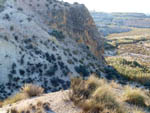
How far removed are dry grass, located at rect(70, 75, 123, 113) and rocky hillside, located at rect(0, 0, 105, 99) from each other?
784 centimetres

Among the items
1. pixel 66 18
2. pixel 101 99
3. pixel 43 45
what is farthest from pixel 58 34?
pixel 101 99

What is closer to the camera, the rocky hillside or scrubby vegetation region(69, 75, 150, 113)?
scrubby vegetation region(69, 75, 150, 113)

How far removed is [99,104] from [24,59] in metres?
12.0

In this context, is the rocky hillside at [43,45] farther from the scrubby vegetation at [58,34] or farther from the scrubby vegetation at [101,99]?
the scrubby vegetation at [101,99]

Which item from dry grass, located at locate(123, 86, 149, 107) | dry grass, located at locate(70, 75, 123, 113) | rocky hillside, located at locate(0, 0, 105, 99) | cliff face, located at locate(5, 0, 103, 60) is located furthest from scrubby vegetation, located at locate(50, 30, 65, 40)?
dry grass, located at locate(70, 75, 123, 113)

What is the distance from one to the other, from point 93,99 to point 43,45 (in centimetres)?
1404

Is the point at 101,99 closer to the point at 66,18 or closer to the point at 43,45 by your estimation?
the point at 43,45

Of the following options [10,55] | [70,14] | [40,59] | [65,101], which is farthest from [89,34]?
[65,101]

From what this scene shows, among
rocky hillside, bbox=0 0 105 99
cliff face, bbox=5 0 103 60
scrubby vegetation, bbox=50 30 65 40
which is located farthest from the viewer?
cliff face, bbox=5 0 103 60

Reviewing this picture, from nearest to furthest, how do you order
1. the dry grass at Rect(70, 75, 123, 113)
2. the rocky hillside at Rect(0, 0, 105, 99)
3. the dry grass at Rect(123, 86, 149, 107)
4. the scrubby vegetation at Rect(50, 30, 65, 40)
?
1. the dry grass at Rect(70, 75, 123, 113)
2. the dry grass at Rect(123, 86, 149, 107)
3. the rocky hillside at Rect(0, 0, 105, 99)
4. the scrubby vegetation at Rect(50, 30, 65, 40)

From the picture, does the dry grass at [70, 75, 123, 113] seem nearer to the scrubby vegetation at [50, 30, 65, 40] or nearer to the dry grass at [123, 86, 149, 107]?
the dry grass at [123, 86, 149, 107]

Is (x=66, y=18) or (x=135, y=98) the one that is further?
(x=66, y=18)

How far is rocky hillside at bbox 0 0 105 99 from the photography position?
50.9 feet

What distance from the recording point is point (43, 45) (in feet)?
63.8
